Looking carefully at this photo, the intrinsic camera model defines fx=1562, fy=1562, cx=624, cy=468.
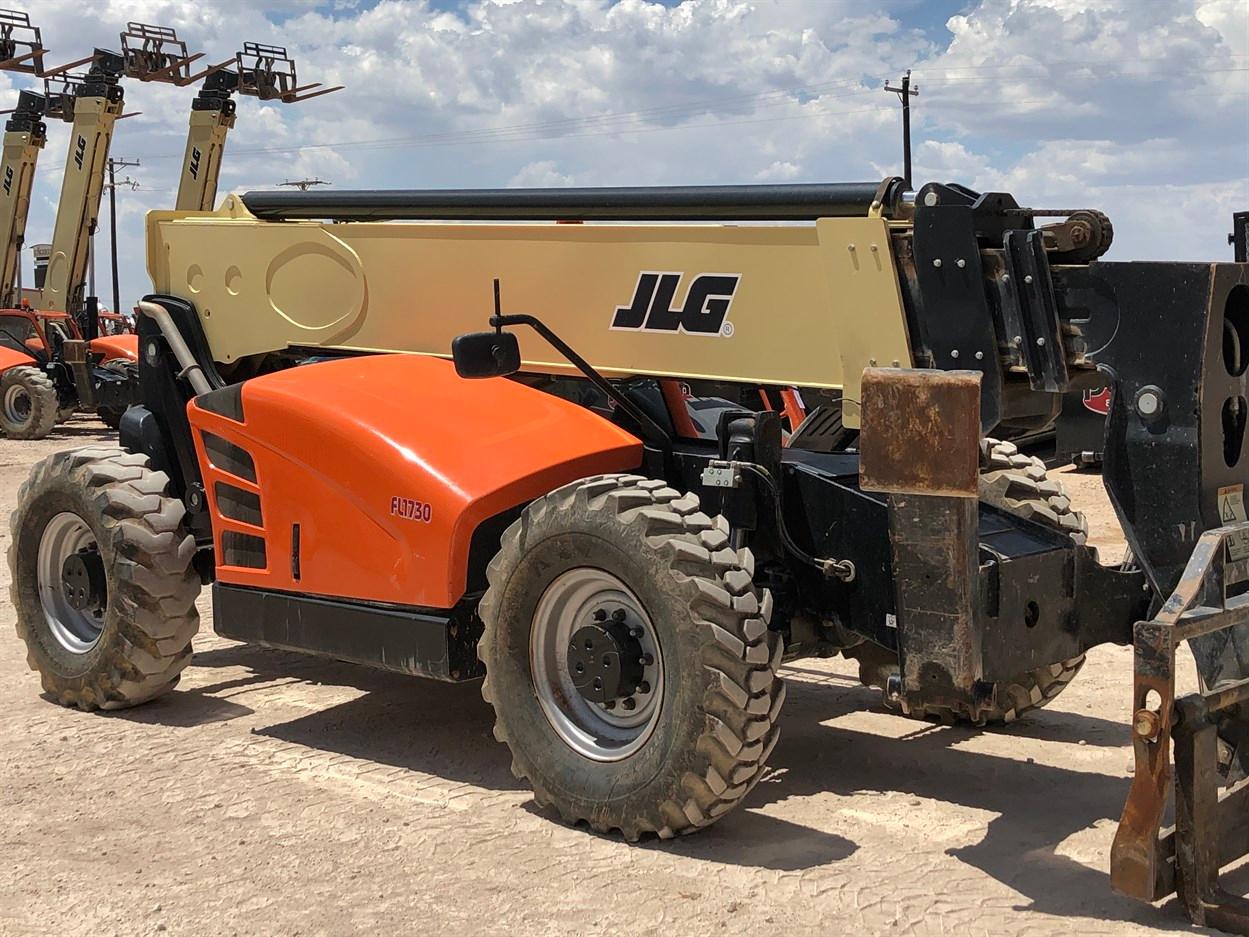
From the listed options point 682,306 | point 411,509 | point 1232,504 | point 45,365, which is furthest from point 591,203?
point 45,365

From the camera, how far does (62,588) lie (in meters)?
7.74

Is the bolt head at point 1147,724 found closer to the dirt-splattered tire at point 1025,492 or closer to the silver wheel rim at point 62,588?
the dirt-splattered tire at point 1025,492

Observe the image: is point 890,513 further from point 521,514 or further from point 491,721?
point 491,721

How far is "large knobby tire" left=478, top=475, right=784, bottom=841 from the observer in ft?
17.0

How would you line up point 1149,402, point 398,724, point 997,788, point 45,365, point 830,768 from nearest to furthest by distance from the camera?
point 1149,402, point 997,788, point 830,768, point 398,724, point 45,365

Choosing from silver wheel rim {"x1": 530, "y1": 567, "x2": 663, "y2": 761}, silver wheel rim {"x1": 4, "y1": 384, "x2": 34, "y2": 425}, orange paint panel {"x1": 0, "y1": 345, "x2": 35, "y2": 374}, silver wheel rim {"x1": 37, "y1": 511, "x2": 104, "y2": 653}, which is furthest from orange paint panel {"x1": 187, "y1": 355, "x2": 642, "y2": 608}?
orange paint panel {"x1": 0, "y1": 345, "x2": 35, "y2": 374}

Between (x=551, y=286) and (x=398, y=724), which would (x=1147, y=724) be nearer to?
(x=551, y=286)

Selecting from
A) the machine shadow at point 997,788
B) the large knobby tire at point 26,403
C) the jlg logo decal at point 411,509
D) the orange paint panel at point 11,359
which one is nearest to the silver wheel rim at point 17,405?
the large knobby tire at point 26,403

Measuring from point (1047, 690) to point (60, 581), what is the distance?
4740 millimetres

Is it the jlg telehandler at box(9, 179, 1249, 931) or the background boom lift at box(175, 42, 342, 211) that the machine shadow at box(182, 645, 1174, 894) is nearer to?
the jlg telehandler at box(9, 179, 1249, 931)

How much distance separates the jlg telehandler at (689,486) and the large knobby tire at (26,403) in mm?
17107

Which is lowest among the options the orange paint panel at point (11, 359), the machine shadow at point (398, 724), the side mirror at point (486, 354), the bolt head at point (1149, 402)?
the machine shadow at point (398, 724)

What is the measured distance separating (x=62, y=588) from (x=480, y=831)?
10.5ft

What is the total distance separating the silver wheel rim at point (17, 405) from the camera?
23703mm
